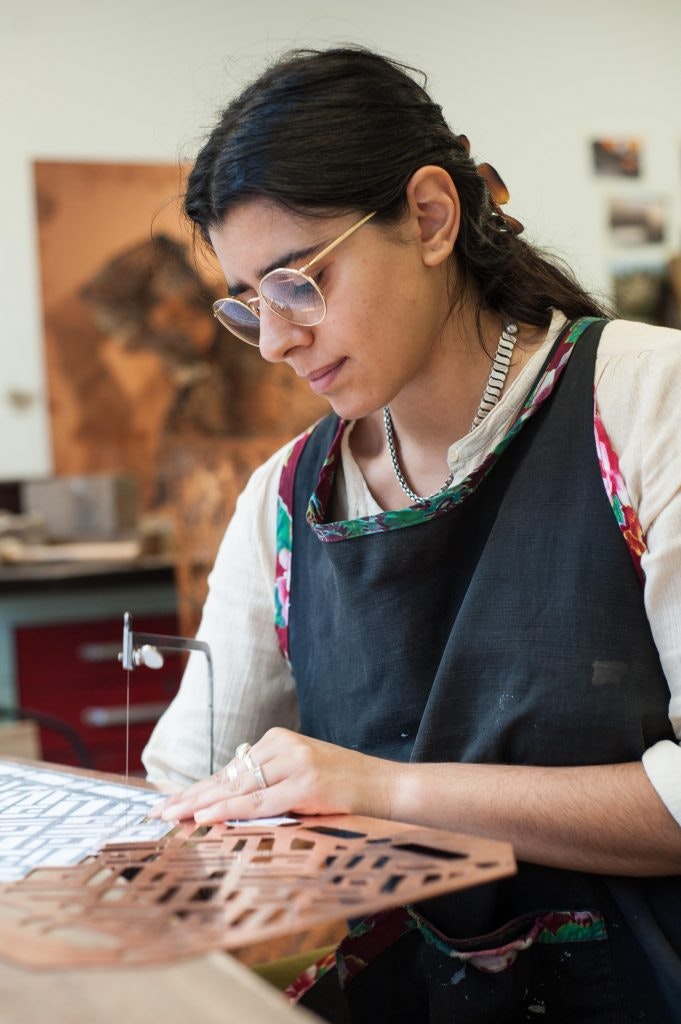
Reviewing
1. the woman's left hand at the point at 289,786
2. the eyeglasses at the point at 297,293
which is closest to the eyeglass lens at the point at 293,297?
the eyeglasses at the point at 297,293

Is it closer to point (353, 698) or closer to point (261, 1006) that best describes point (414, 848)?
point (353, 698)

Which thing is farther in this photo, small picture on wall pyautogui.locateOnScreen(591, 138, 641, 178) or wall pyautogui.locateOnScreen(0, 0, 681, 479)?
small picture on wall pyautogui.locateOnScreen(591, 138, 641, 178)

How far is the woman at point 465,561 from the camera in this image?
0.95 metres

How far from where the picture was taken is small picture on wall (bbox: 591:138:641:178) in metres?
4.57

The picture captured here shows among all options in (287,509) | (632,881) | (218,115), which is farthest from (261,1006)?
(218,115)

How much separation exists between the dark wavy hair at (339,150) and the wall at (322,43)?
242 cm

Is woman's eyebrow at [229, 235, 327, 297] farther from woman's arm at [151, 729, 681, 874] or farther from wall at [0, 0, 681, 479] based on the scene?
wall at [0, 0, 681, 479]

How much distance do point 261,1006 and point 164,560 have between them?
272 cm

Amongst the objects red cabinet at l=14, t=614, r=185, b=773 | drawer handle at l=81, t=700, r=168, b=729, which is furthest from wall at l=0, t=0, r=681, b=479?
drawer handle at l=81, t=700, r=168, b=729

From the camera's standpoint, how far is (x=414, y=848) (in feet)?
3.12

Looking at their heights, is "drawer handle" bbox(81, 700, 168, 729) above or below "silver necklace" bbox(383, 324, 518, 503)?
below

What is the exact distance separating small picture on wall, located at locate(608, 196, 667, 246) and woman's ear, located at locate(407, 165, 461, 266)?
3666mm

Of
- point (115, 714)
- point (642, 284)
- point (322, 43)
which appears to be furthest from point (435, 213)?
point (642, 284)

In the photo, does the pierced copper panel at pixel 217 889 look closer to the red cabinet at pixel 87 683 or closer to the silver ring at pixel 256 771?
the silver ring at pixel 256 771
